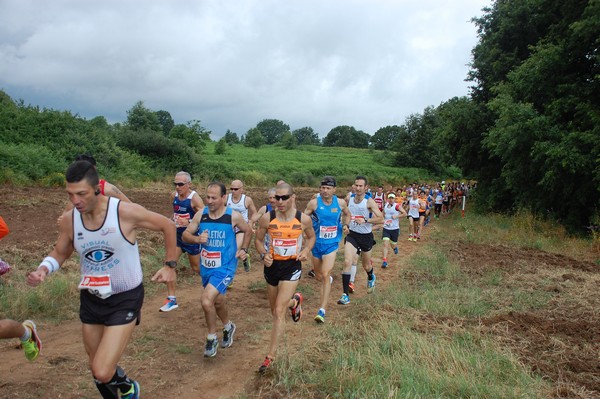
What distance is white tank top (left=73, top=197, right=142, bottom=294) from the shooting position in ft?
12.8

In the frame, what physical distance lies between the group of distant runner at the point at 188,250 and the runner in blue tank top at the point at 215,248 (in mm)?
13

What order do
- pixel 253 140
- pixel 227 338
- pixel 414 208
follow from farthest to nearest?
pixel 253 140 → pixel 414 208 → pixel 227 338

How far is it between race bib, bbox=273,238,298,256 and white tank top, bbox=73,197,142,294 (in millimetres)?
2225

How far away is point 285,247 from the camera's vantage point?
5.94 metres

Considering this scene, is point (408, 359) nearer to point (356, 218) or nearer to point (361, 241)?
point (356, 218)

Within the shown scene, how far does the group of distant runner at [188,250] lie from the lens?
3.90 m

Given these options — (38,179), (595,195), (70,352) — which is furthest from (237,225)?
(38,179)

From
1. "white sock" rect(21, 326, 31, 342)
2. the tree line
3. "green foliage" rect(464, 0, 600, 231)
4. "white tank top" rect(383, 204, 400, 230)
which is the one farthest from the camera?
the tree line

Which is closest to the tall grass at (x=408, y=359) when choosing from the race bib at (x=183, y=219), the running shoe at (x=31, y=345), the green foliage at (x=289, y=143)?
the running shoe at (x=31, y=345)

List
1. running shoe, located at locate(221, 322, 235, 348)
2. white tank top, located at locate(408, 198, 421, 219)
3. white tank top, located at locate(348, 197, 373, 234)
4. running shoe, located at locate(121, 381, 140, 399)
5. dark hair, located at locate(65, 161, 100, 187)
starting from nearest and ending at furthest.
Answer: dark hair, located at locate(65, 161, 100, 187) < running shoe, located at locate(121, 381, 140, 399) < running shoe, located at locate(221, 322, 235, 348) < white tank top, located at locate(348, 197, 373, 234) < white tank top, located at locate(408, 198, 421, 219)

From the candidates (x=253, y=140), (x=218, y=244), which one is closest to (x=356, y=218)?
(x=218, y=244)

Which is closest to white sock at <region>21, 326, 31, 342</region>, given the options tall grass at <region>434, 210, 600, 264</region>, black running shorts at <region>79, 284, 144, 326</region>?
black running shorts at <region>79, 284, 144, 326</region>

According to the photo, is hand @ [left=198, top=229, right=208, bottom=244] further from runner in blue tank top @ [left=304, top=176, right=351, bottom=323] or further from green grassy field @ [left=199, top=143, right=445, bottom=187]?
green grassy field @ [left=199, top=143, right=445, bottom=187]

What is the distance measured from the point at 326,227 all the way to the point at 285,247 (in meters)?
2.16
